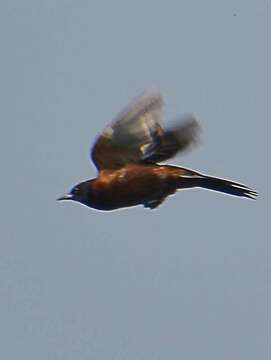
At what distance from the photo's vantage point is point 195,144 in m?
15.3

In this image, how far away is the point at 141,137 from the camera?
15.5m

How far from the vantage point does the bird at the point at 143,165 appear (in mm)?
15336

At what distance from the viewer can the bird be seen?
15336 millimetres

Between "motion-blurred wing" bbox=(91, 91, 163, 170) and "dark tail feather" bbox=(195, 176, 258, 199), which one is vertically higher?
"motion-blurred wing" bbox=(91, 91, 163, 170)

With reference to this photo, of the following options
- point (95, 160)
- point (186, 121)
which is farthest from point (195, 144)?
point (95, 160)

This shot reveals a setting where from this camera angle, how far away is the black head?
15.6 metres

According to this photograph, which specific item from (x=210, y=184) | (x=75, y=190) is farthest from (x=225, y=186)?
(x=75, y=190)

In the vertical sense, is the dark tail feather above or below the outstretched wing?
below

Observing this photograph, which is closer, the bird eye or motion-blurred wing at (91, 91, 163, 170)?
motion-blurred wing at (91, 91, 163, 170)

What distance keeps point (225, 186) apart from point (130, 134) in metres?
1.16

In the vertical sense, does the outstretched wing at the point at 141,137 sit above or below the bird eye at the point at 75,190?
above

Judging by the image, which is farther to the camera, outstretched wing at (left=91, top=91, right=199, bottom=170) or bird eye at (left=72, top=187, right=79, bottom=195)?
bird eye at (left=72, top=187, right=79, bottom=195)

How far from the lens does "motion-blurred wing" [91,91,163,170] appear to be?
50.4ft

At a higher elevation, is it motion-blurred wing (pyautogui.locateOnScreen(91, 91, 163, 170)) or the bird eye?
motion-blurred wing (pyautogui.locateOnScreen(91, 91, 163, 170))
